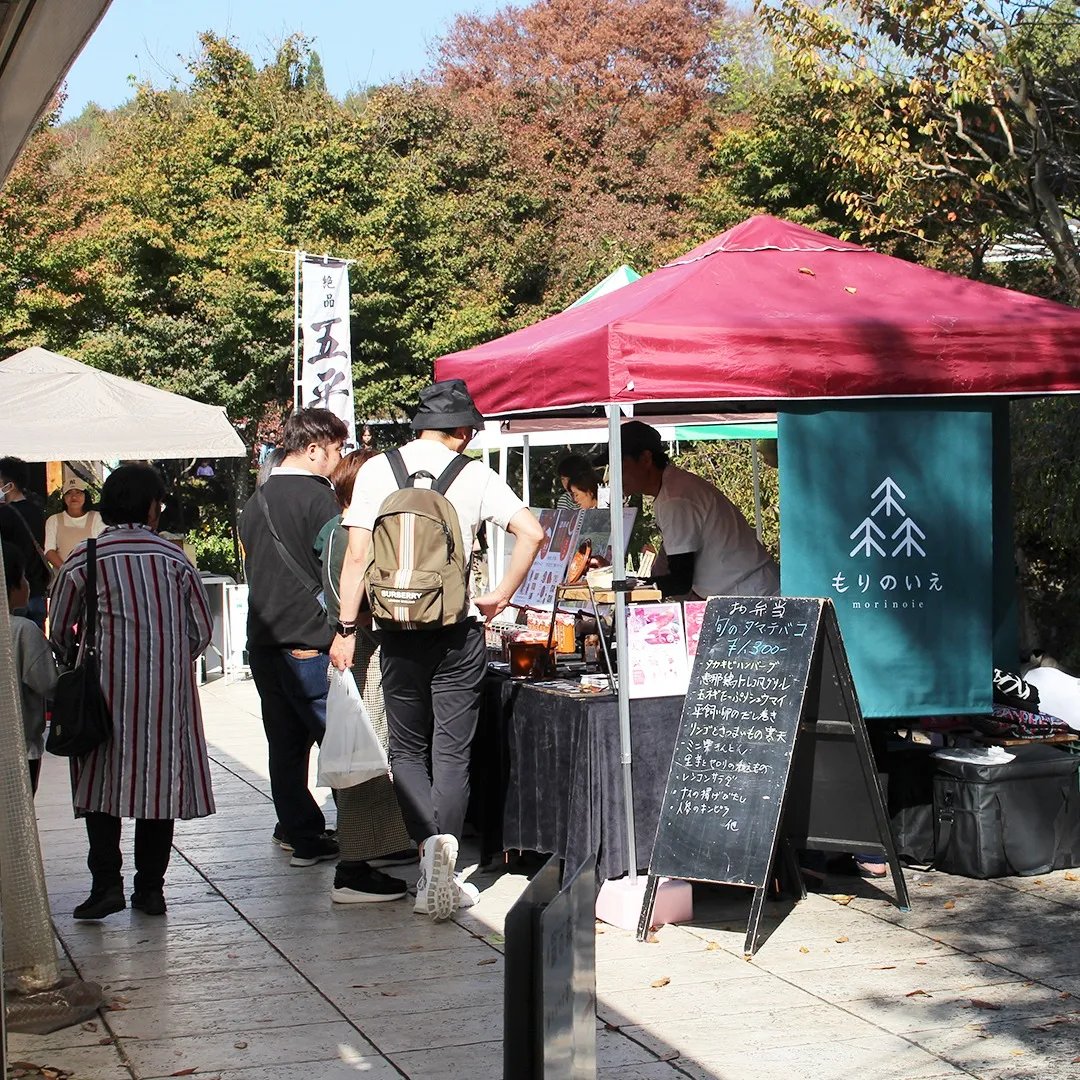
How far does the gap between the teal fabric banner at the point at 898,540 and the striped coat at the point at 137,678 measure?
2.50 meters

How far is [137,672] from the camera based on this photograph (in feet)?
17.9

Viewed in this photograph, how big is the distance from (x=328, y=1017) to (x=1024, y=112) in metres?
11.0

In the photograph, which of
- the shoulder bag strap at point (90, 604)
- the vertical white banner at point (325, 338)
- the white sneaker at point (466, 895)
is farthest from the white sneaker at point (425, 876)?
the vertical white banner at point (325, 338)

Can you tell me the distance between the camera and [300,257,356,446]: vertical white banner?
14.0 m

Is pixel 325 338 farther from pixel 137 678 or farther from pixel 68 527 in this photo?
pixel 137 678

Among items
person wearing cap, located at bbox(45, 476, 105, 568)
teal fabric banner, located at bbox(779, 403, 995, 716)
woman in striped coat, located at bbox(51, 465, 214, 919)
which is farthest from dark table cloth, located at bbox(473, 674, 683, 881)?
person wearing cap, located at bbox(45, 476, 105, 568)

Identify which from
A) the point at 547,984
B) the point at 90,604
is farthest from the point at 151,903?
the point at 547,984

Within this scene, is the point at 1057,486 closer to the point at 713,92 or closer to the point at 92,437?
the point at 92,437

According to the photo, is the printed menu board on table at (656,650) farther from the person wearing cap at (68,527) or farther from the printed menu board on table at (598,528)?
the person wearing cap at (68,527)

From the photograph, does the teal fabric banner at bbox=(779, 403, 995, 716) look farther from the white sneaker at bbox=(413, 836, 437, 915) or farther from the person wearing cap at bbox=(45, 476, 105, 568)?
the person wearing cap at bbox=(45, 476, 105, 568)

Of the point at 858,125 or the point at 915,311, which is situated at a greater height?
the point at 858,125

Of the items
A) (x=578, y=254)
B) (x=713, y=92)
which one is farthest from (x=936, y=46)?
(x=713, y=92)

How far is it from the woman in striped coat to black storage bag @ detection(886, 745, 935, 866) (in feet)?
9.64

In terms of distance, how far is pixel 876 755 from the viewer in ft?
20.2
